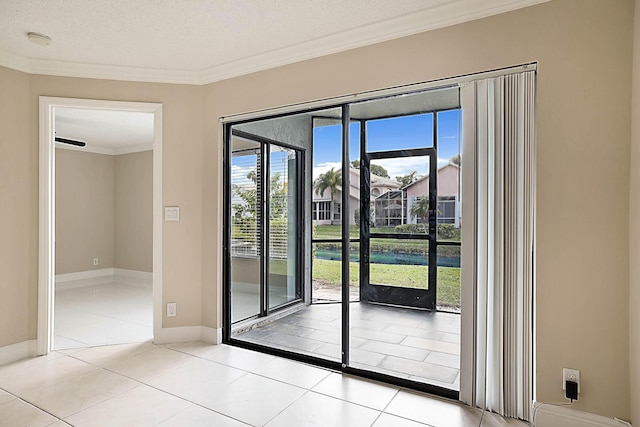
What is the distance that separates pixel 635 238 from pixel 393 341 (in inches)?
72.3

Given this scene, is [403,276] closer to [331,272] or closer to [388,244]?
[388,244]

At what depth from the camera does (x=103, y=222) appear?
7207mm

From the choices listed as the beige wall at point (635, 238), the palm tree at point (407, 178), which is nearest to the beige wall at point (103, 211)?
the palm tree at point (407, 178)

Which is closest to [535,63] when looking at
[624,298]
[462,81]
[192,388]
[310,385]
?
[462,81]

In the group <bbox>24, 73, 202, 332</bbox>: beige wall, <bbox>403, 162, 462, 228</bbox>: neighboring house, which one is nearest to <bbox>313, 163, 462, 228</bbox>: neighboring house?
<bbox>403, 162, 462, 228</bbox>: neighboring house

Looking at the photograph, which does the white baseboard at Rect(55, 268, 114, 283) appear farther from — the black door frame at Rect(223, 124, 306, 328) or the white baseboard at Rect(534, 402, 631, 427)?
the white baseboard at Rect(534, 402, 631, 427)

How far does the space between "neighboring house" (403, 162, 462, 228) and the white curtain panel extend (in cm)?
27

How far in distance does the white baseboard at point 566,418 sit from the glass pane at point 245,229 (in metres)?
2.76

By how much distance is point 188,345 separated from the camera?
139 inches

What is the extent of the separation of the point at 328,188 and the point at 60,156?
5736 millimetres

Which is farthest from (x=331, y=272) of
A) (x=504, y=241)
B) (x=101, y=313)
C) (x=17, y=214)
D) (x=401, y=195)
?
(x=101, y=313)

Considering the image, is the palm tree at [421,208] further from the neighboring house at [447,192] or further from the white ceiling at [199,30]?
the white ceiling at [199,30]

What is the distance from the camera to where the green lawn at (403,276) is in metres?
2.74

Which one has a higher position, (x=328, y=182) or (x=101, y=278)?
(x=328, y=182)
